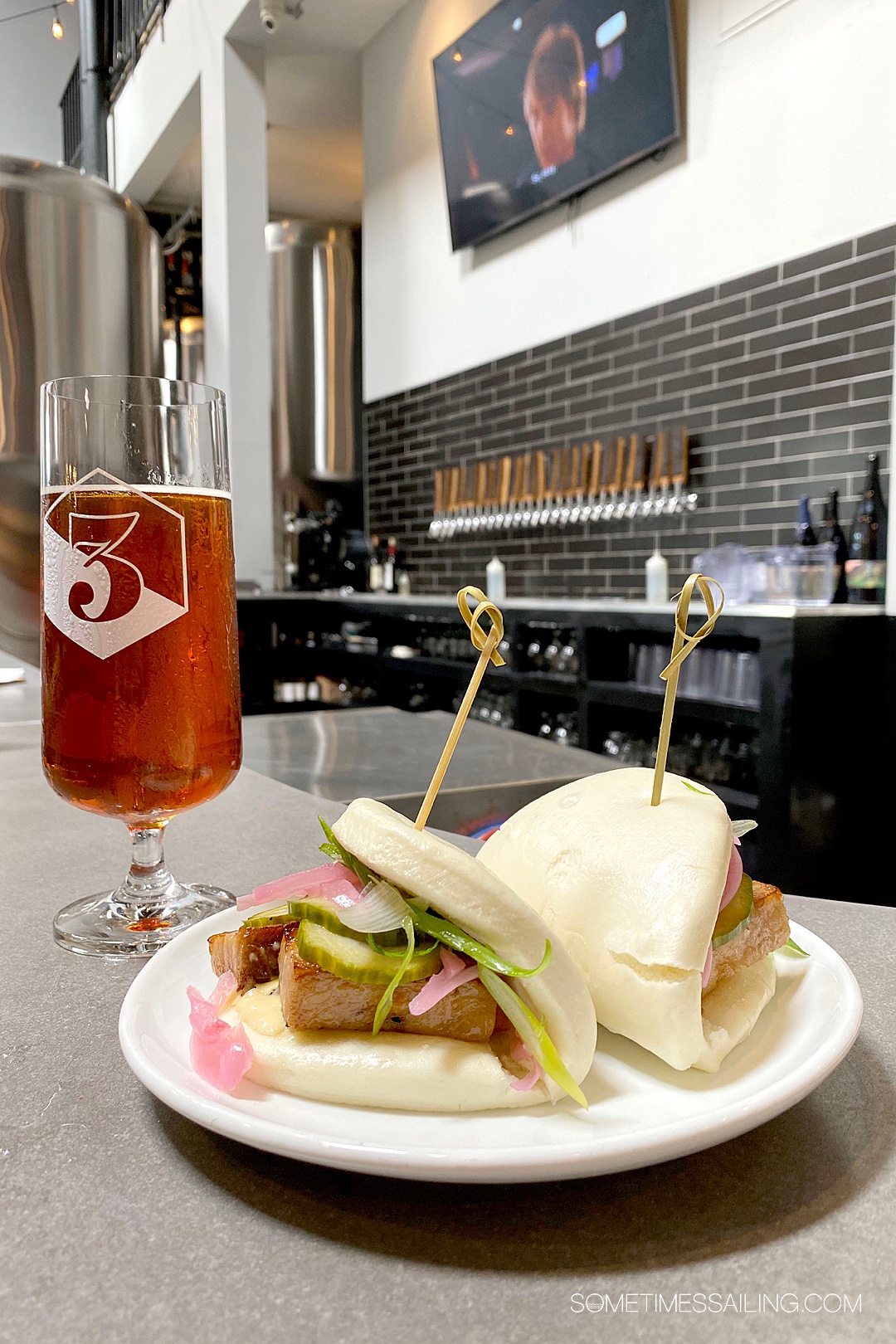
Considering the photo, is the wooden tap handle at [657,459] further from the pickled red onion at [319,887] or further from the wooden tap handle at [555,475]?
the pickled red onion at [319,887]

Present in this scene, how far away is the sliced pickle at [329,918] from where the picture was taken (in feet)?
1.40

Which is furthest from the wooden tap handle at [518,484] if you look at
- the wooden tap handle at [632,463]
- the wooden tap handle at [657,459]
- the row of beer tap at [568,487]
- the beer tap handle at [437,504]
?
the wooden tap handle at [657,459]

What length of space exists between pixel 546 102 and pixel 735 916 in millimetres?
4625

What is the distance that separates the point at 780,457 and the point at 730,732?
3.32 ft

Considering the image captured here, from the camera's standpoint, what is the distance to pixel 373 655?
4930mm

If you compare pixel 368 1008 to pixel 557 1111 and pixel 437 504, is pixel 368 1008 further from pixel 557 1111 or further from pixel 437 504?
pixel 437 504

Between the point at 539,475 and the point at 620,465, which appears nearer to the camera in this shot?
the point at 620,465

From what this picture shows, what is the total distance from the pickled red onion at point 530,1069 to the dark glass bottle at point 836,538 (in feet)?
9.39

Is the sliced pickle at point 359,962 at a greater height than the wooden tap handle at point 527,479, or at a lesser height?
lesser

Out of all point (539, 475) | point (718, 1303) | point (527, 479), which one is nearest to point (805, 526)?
point (539, 475)

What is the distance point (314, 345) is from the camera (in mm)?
6906

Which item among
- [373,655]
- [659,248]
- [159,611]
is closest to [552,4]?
[659,248]

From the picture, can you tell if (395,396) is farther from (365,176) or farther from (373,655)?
(373,655)

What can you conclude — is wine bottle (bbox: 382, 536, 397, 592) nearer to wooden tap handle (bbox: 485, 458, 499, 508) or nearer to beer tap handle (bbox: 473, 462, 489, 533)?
beer tap handle (bbox: 473, 462, 489, 533)
